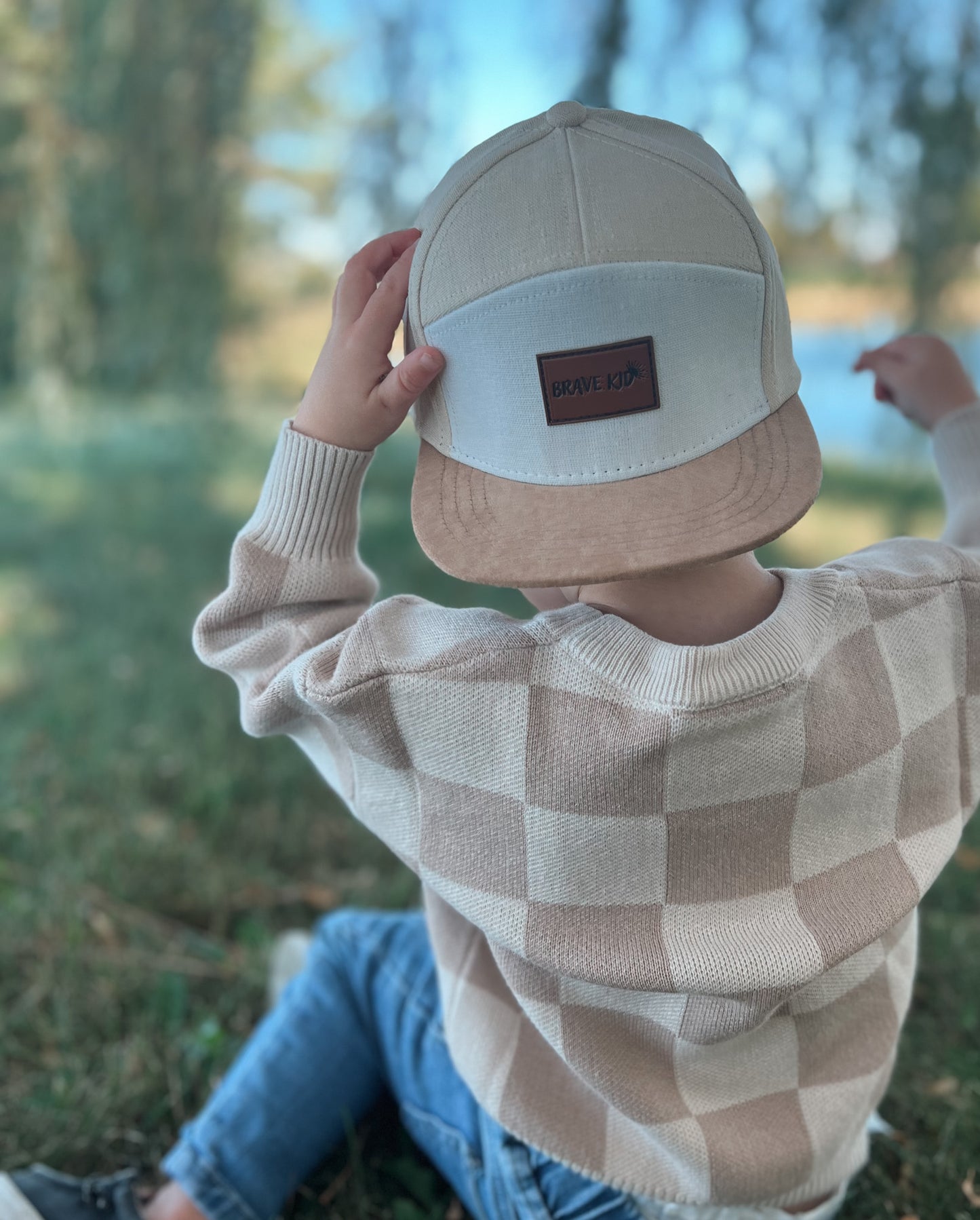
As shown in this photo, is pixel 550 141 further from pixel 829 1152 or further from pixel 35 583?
pixel 35 583

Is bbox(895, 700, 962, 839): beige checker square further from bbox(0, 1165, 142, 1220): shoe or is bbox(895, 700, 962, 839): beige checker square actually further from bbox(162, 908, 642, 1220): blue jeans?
bbox(0, 1165, 142, 1220): shoe

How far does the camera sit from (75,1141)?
125 centimetres

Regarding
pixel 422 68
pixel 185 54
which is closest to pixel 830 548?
pixel 422 68

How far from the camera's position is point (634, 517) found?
2.47 ft

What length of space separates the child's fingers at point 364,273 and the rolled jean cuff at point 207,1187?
0.82 metres

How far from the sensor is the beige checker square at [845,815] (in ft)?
2.69

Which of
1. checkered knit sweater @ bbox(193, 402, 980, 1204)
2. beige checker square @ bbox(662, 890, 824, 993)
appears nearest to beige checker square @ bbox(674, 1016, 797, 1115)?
checkered knit sweater @ bbox(193, 402, 980, 1204)

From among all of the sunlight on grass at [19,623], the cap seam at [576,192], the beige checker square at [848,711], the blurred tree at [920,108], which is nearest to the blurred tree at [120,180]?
the sunlight on grass at [19,623]

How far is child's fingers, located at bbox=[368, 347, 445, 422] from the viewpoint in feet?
2.58

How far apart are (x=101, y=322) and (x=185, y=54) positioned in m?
0.75

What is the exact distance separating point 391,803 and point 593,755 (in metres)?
0.18

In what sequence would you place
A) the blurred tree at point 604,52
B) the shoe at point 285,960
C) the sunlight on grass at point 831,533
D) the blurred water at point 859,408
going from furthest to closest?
1. the sunlight on grass at point 831,533
2. the blurred water at point 859,408
3. the blurred tree at point 604,52
4. the shoe at point 285,960

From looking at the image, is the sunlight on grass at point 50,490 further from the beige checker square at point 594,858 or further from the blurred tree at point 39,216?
the beige checker square at point 594,858

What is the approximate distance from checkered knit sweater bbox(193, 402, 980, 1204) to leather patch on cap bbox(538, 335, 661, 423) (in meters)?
0.14
